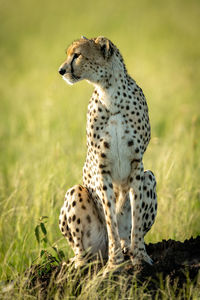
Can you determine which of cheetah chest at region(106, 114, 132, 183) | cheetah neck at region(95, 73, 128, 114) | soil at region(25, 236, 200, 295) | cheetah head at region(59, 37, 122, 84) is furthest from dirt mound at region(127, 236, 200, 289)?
cheetah head at region(59, 37, 122, 84)

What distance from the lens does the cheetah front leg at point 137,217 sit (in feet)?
14.0

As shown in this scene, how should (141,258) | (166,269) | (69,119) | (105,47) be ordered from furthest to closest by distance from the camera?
(69,119)
(141,258)
(105,47)
(166,269)

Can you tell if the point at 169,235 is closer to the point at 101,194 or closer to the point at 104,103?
the point at 101,194

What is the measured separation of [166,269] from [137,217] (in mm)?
489

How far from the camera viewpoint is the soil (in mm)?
3939

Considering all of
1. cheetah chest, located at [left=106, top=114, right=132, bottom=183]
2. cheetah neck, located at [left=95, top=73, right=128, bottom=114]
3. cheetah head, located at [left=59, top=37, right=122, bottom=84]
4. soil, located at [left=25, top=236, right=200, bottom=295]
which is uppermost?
cheetah head, located at [left=59, top=37, right=122, bottom=84]

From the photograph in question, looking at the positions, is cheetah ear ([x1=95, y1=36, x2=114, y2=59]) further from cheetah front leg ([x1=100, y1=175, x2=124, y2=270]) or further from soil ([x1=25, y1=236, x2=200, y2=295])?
soil ([x1=25, y1=236, x2=200, y2=295])

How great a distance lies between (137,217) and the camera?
170 inches

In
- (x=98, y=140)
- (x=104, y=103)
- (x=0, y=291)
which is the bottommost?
(x=0, y=291)

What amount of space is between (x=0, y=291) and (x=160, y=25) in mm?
17193

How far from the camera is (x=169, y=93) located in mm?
12742

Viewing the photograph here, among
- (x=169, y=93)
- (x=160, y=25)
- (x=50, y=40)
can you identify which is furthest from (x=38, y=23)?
(x=169, y=93)

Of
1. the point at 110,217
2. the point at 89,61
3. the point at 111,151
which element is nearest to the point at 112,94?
the point at 89,61

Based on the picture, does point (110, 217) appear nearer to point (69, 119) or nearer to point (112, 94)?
point (112, 94)
